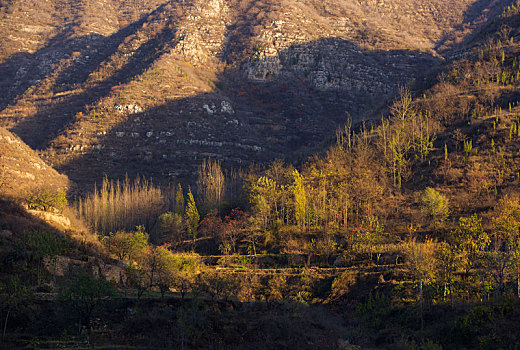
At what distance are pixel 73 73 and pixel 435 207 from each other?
13656cm

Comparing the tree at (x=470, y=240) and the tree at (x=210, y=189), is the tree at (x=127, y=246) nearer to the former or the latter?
the tree at (x=210, y=189)

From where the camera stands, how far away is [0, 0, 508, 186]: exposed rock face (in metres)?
98.9

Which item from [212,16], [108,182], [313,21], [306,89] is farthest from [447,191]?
[212,16]

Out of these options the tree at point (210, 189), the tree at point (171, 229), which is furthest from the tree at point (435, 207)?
the tree at point (210, 189)

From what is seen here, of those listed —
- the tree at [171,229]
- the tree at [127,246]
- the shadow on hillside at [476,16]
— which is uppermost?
the shadow on hillside at [476,16]

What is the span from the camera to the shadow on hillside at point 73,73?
109 m

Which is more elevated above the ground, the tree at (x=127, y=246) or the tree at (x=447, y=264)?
the tree at (x=447, y=264)

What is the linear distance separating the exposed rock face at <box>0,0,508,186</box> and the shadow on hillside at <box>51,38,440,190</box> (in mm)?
360

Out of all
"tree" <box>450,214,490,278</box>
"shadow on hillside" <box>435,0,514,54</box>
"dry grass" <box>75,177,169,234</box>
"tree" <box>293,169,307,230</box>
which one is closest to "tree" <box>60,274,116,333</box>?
"tree" <box>450,214,490,278</box>

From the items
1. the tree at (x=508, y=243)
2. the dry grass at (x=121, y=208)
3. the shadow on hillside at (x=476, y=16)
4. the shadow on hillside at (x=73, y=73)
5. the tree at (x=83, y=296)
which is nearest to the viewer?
the tree at (x=83, y=296)

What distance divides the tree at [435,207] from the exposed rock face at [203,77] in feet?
149

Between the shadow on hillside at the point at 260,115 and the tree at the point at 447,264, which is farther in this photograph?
the shadow on hillside at the point at 260,115

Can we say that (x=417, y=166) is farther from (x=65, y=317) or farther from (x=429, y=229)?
(x=65, y=317)

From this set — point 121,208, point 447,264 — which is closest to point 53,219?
point 447,264
